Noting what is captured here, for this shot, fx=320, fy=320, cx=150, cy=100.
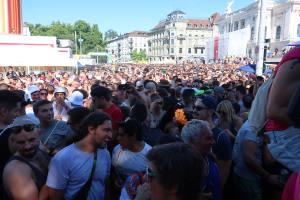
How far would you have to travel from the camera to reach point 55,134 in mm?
4227

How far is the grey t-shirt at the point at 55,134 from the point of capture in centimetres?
408

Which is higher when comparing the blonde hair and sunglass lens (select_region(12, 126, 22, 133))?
sunglass lens (select_region(12, 126, 22, 133))

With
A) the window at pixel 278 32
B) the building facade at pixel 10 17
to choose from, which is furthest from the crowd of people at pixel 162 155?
the window at pixel 278 32

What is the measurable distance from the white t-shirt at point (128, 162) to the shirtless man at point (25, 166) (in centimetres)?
77

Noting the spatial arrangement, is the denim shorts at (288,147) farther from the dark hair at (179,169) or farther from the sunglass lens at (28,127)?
the sunglass lens at (28,127)

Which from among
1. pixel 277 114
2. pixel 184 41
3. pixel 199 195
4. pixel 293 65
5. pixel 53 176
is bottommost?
pixel 53 176

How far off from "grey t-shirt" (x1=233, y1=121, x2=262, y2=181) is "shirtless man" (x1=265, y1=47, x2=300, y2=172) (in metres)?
1.69

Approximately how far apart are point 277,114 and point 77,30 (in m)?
102

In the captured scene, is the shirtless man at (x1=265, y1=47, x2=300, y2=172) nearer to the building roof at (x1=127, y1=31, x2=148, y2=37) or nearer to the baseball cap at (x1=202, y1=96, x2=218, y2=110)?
the baseball cap at (x1=202, y1=96, x2=218, y2=110)

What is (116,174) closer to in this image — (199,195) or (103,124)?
(103,124)

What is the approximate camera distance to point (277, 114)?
158cm

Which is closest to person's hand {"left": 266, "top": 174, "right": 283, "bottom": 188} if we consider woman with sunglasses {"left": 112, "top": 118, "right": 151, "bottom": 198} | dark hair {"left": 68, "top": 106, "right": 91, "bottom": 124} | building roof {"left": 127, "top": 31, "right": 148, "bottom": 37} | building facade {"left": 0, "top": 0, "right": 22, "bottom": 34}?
woman with sunglasses {"left": 112, "top": 118, "right": 151, "bottom": 198}

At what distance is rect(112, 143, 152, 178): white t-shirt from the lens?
3.24m

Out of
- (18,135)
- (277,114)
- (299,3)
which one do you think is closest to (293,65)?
(277,114)
